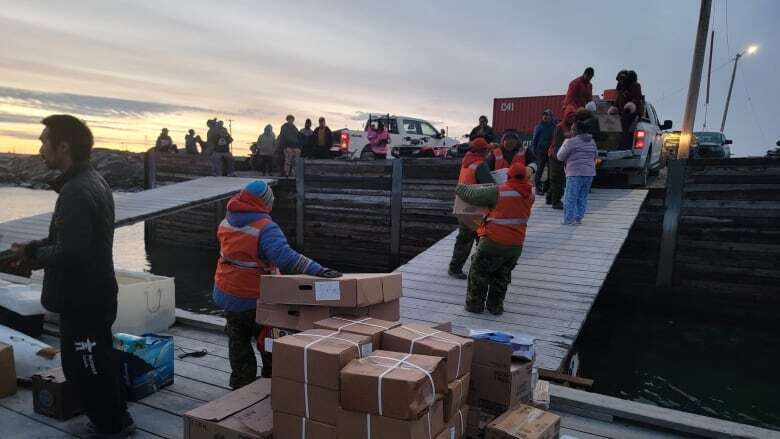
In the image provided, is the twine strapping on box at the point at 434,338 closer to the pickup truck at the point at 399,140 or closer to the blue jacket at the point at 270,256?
the blue jacket at the point at 270,256

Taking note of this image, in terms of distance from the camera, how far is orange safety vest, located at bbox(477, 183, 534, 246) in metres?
5.11

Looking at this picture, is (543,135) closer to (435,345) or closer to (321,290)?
(321,290)

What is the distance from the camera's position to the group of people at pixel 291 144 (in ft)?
48.7

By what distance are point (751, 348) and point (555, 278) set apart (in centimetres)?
433

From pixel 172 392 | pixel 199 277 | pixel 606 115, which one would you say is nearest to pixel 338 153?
pixel 199 277

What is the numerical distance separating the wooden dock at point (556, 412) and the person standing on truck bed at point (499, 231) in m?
1.69

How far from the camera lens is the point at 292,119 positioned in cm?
1467

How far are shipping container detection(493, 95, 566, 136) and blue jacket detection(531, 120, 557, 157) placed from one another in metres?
12.5

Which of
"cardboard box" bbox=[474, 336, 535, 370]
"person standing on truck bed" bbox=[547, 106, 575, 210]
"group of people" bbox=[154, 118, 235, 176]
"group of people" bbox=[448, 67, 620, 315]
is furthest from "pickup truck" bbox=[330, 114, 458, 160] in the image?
"cardboard box" bbox=[474, 336, 535, 370]

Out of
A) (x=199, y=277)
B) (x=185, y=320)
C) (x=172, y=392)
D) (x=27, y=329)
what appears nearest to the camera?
(x=172, y=392)

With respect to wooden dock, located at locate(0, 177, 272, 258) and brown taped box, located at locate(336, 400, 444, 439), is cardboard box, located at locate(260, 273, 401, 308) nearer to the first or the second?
brown taped box, located at locate(336, 400, 444, 439)

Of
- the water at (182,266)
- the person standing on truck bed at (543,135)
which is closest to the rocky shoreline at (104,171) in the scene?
→ the water at (182,266)

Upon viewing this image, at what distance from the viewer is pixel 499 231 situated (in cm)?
514

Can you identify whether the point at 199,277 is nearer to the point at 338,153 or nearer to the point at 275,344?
the point at 338,153
